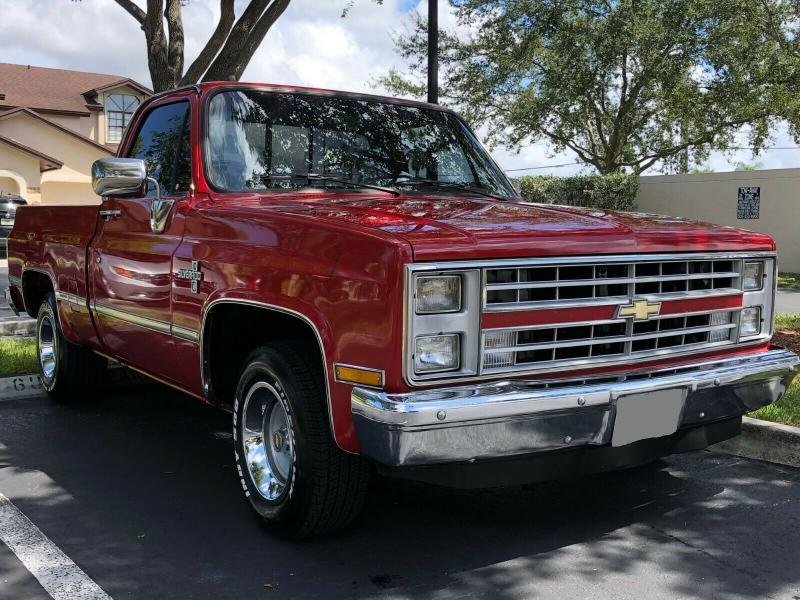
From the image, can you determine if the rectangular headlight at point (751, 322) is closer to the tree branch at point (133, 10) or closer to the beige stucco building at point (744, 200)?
the tree branch at point (133, 10)

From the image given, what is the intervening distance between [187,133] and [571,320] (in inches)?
96.0

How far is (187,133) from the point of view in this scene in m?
4.70

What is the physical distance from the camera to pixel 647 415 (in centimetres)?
347

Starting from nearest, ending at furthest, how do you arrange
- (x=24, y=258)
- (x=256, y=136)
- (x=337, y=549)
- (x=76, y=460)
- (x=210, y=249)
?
1. (x=337, y=549)
2. (x=210, y=249)
3. (x=256, y=136)
4. (x=76, y=460)
5. (x=24, y=258)

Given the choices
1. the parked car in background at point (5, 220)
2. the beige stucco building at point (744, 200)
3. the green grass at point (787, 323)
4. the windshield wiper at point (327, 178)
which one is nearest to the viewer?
the windshield wiper at point (327, 178)

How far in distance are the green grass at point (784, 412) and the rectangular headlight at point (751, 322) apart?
3.07ft

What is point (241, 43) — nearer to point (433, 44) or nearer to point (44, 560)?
point (433, 44)

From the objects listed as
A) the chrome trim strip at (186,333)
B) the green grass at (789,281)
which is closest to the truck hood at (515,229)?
the chrome trim strip at (186,333)

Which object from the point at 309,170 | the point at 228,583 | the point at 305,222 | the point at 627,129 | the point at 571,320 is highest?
the point at 627,129

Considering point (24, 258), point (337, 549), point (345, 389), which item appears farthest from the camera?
point (24, 258)

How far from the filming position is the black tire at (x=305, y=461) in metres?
3.53

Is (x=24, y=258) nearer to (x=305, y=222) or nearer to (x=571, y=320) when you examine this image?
(x=305, y=222)

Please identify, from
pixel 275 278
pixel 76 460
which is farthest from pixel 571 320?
pixel 76 460

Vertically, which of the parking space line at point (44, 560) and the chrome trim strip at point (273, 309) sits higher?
the chrome trim strip at point (273, 309)
